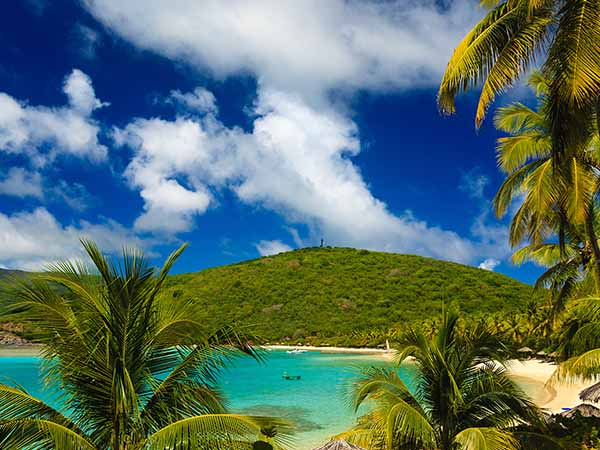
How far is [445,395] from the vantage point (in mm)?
6684

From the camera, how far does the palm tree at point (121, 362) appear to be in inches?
180

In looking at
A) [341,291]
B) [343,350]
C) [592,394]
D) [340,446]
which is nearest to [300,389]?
[592,394]

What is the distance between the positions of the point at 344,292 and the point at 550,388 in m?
40.8

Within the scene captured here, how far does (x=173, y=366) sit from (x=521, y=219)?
10683 millimetres

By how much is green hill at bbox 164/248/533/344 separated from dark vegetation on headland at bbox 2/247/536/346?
11 centimetres

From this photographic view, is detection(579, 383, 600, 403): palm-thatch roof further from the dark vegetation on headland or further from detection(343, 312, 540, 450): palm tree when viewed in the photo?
the dark vegetation on headland

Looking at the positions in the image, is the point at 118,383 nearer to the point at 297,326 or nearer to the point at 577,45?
the point at 577,45

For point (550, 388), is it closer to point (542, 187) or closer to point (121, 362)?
point (542, 187)

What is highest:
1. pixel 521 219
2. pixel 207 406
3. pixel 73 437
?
pixel 521 219

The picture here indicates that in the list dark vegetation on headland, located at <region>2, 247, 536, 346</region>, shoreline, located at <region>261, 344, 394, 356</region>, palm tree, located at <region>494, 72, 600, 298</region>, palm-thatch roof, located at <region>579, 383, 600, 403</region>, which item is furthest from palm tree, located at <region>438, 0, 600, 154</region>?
dark vegetation on headland, located at <region>2, 247, 536, 346</region>

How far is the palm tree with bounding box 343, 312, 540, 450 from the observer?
641 cm

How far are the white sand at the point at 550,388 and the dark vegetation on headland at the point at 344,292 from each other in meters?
17.9

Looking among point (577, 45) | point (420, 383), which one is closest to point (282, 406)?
point (420, 383)

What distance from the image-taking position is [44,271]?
489cm
